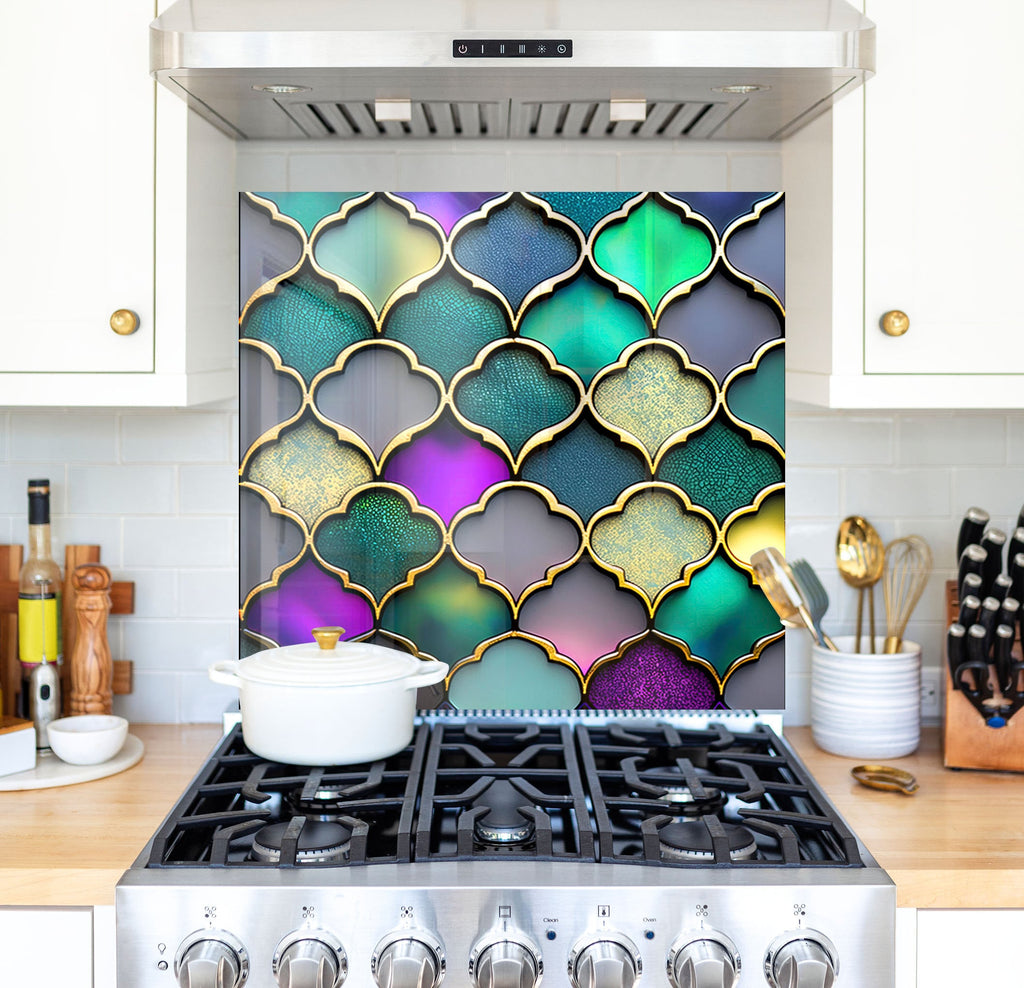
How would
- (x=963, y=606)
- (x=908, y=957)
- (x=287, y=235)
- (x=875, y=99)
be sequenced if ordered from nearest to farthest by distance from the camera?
(x=908, y=957)
(x=875, y=99)
(x=963, y=606)
(x=287, y=235)

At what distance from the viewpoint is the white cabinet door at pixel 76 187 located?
5.75 feet

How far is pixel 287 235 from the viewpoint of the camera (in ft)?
7.13

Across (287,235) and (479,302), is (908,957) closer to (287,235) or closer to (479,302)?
(479,302)

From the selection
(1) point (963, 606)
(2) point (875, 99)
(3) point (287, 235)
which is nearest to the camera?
(2) point (875, 99)

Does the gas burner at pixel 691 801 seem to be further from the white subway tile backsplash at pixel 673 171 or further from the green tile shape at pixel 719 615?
the white subway tile backsplash at pixel 673 171

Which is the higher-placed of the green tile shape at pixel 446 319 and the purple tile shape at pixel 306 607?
the green tile shape at pixel 446 319

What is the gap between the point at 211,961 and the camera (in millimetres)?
1466

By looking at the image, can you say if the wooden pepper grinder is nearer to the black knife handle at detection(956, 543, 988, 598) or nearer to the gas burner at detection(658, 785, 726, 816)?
the gas burner at detection(658, 785, 726, 816)

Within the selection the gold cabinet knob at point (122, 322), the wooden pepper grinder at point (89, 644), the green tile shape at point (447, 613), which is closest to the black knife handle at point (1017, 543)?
the green tile shape at point (447, 613)

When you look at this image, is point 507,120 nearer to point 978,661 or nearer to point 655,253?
point 655,253

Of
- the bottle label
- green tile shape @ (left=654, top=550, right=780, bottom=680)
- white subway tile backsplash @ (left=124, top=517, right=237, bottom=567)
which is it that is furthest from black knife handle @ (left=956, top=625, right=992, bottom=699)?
the bottle label

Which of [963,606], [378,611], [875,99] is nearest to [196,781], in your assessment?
[378,611]

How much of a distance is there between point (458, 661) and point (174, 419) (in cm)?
71

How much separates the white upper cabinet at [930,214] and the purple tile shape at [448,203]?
667 millimetres
